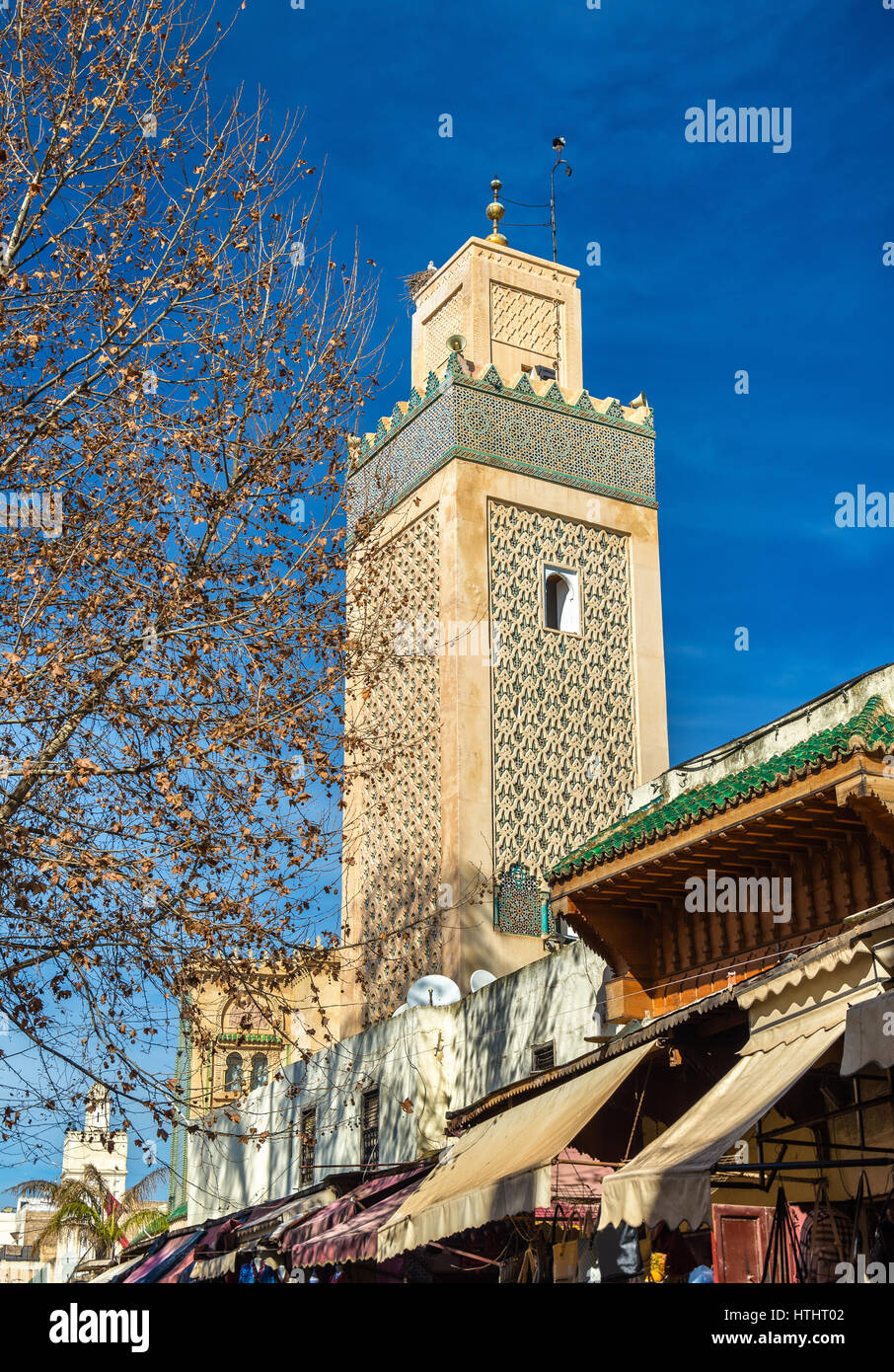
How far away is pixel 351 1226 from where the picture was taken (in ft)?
38.6

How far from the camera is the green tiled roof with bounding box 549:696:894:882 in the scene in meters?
8.48

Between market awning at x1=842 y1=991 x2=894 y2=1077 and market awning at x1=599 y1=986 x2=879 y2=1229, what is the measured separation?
510 millimetres

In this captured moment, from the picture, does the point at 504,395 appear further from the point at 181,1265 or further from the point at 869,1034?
the point at 869,1034

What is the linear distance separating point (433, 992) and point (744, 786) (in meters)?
6.54

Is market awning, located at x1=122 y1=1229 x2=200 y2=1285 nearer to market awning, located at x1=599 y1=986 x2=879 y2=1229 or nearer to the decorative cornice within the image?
the decorative cornice

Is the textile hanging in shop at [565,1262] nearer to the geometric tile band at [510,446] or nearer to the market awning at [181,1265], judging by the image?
the market awning at [181,1265]

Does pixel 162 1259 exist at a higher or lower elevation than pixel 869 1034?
lower

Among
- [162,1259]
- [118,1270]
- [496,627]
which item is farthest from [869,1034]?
[118,1270]

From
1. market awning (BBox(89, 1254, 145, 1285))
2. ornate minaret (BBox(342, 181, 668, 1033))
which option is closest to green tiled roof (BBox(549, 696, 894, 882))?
ornate minaret (BBox(342, 181, 668, 1033))

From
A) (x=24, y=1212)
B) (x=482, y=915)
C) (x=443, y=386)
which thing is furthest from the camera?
(x=24, y=1212)
